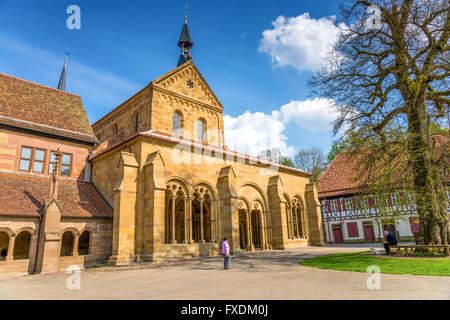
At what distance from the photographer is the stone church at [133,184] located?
44.5 feet

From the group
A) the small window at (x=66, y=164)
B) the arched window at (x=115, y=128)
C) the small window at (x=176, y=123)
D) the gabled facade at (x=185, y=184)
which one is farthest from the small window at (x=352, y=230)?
the small window at (x=66, y=164)

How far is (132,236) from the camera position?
1411 centimetres

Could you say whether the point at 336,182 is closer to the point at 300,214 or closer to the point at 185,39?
the point at 300,214

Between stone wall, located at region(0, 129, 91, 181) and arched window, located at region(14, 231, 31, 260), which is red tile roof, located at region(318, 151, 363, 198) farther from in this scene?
arched window, located at region(14, 231, 31, 260)

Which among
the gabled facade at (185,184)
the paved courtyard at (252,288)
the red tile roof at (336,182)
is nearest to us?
the paved courtyard at (252,288)

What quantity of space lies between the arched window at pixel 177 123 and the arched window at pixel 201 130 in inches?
75.9

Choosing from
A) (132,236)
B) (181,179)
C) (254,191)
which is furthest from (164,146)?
(254,191)

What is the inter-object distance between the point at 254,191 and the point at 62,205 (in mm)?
12621

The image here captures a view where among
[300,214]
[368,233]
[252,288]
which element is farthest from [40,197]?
[368,233]

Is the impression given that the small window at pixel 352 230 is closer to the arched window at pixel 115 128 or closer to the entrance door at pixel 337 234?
the entrance door at pixel 337 234

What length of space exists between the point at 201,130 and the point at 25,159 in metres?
13.0

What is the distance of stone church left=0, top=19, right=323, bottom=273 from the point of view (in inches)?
534

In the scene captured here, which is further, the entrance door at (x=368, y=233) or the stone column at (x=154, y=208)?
the entrance door at (x=368, y=233)
